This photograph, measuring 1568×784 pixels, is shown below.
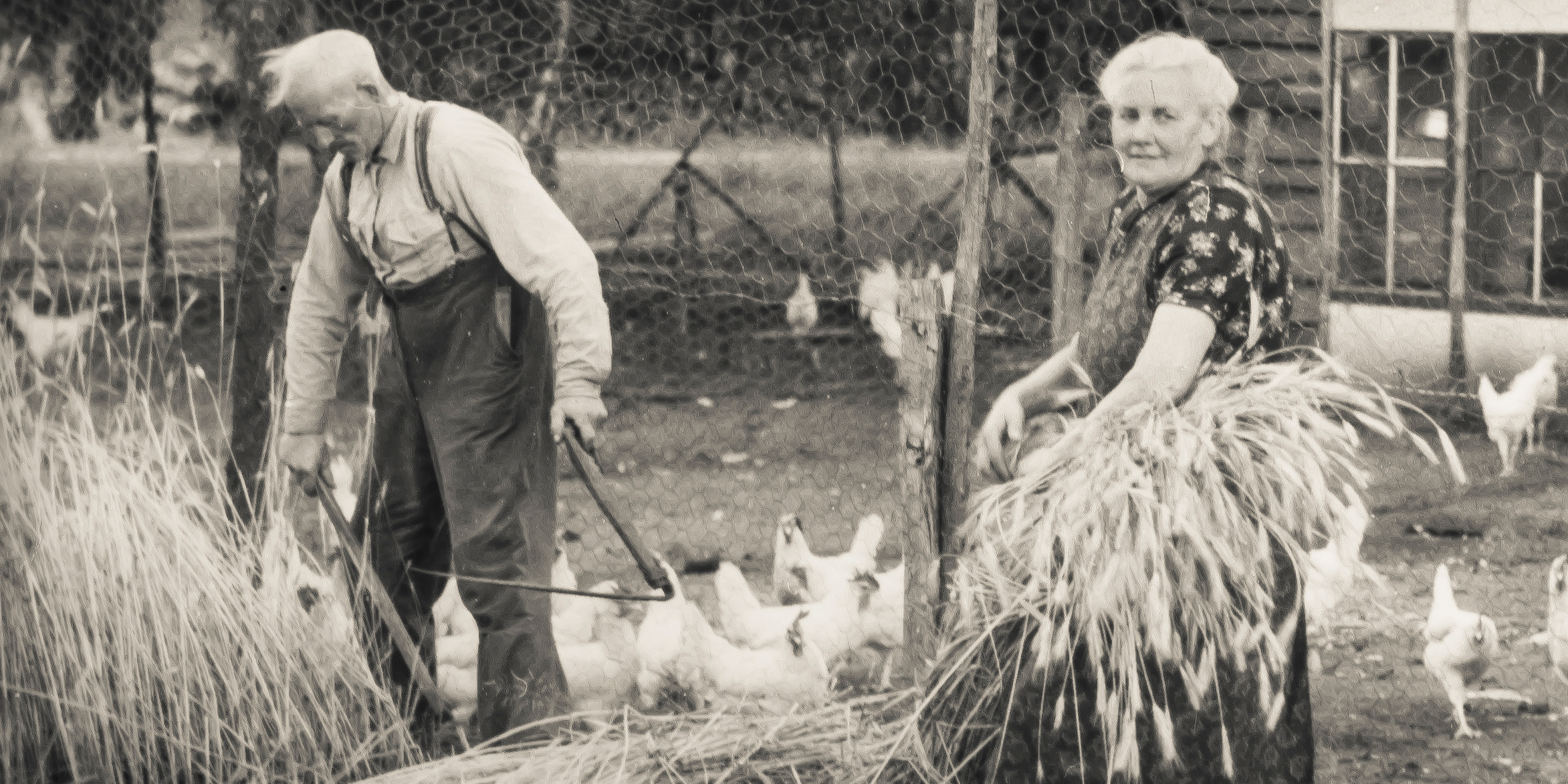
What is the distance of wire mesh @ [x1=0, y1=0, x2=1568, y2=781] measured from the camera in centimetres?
539

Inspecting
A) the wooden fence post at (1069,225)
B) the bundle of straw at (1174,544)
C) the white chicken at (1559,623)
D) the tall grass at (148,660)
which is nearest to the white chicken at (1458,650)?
the white chicken at (1559,623)

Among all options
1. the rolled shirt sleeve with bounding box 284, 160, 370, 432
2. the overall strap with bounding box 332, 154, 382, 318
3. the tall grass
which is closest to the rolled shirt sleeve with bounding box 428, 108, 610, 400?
the overall strap with bounding box 332, 154, 382, 318

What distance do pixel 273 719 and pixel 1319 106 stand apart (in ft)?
16.1

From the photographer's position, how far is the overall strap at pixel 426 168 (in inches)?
137

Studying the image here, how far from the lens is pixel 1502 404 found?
636cm

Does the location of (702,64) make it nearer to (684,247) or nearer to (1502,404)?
(684,247)

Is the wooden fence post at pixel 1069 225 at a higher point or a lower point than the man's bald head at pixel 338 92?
lower

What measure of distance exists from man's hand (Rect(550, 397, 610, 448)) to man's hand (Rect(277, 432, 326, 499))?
0.78 m

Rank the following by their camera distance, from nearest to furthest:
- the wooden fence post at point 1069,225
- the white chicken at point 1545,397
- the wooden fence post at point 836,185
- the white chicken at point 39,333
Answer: the white chicken at point 39,333 < the wooden fence post at point 1069,225 < the white chicken at point 1545,397 < the wooden fence post at point 836,185

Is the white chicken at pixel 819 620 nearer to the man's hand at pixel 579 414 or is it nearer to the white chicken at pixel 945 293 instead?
the white chicken at pixel 945 293

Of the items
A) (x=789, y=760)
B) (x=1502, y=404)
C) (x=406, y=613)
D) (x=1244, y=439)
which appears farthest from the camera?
(x=1502, y=404)

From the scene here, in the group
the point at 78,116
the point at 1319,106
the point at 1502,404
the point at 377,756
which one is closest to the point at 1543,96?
the point at 1319,106

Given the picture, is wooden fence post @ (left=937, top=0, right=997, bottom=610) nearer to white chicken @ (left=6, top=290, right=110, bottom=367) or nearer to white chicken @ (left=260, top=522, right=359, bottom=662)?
white chicken @ (left=260, top=522, right=359, bottom=662)

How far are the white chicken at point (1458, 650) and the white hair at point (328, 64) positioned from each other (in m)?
2.89
